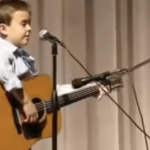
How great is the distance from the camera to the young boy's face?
1.38 metres

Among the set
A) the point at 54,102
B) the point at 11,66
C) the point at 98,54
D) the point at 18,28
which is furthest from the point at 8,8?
the point at 98,54

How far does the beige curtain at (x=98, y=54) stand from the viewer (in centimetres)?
195

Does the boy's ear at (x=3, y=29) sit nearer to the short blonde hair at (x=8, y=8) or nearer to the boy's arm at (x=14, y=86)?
the short blonde hair at (x=8, y=8)

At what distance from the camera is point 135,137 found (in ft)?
7.02

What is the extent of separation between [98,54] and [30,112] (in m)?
0.83

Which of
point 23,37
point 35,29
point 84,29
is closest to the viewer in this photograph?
point 23,37

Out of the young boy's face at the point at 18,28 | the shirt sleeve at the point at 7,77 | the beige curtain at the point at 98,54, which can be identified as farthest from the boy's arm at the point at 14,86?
the beige curtain at the point at 98,54

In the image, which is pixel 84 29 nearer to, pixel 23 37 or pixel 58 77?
pixel 58 77

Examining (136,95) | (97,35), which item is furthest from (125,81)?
(97,35)

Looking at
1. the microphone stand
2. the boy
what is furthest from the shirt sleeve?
the microphone stand

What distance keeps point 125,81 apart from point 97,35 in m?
0.27

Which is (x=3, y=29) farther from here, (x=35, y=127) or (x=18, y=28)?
(x=35, y=127)

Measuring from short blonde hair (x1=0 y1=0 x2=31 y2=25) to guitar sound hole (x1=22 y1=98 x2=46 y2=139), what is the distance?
0.88ft

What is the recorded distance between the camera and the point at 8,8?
4.49ft
